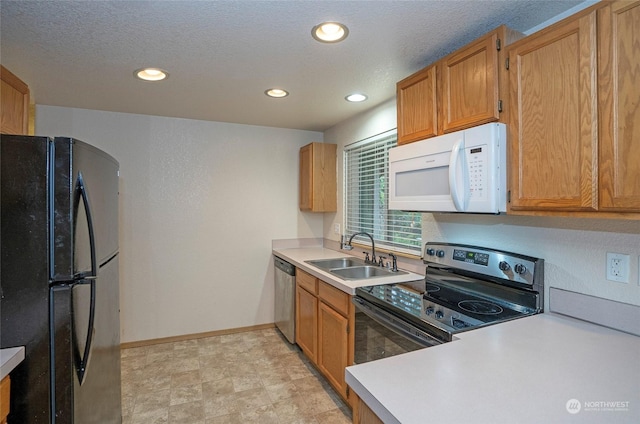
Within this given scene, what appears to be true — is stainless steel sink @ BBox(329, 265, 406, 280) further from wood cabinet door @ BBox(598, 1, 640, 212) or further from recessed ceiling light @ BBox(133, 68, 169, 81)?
recessed ceiling light @ BBox(133, 68, 169, 81)

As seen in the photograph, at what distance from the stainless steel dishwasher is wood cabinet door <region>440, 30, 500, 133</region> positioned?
1.99m

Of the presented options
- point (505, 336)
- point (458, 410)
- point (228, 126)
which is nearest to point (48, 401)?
point (458, 410)

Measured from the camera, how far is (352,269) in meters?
2.86

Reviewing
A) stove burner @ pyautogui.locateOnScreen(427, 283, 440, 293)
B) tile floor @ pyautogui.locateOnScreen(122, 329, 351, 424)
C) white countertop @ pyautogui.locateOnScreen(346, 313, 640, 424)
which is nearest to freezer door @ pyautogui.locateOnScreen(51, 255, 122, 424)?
tile floor @ pyautogui.locateOnScreen(122, 329, 351, 424)

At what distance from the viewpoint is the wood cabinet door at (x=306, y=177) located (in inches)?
138

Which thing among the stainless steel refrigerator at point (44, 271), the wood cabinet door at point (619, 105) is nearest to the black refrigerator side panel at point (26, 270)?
the stainless steel refrigerator at point (44, 271)

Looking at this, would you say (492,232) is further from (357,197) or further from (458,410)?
(357,197)

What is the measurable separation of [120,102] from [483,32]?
2.74 metres

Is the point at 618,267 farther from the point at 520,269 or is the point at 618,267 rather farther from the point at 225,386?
the point at 225,386

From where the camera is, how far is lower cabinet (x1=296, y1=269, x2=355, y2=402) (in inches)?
85.3

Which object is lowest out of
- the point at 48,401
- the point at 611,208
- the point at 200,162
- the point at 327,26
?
the point at 48,401

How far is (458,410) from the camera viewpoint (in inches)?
32.9

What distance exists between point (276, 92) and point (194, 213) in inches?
62.6

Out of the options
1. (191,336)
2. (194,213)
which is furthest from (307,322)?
(194,213)
